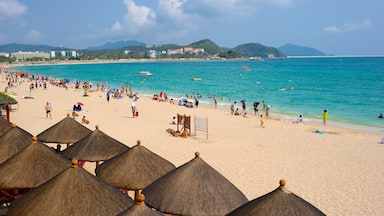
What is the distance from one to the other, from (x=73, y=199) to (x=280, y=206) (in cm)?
295

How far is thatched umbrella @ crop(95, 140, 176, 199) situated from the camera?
7.26 meters

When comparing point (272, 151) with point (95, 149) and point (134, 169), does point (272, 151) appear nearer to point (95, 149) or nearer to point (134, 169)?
point (95, 149)

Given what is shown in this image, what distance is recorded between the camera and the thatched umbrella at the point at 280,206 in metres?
4.44

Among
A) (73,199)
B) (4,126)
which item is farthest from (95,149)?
(4,126)

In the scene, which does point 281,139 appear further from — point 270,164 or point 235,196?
point 235,196

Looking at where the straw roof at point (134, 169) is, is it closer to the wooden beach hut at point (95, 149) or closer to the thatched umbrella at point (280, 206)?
the wooden beach hut at point (95, 149)

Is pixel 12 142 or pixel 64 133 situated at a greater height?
pixel 12 142

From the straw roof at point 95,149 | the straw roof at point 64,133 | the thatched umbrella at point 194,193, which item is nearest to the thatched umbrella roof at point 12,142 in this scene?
the straw roof at point 95,149

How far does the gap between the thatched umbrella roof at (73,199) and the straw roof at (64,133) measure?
491 centimetres

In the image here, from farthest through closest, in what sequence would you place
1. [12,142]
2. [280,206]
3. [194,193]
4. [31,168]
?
[12,142] < [31,168] < [194,193] < [280,206]

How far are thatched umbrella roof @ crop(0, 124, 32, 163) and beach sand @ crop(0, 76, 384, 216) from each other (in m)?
3.30

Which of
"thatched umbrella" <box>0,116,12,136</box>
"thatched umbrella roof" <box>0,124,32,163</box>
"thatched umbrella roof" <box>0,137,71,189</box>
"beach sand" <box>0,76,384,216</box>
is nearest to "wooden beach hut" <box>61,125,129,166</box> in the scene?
"thatched umbrella roof" <box>0,124,32,163</box>

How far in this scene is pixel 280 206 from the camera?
448 centimetres

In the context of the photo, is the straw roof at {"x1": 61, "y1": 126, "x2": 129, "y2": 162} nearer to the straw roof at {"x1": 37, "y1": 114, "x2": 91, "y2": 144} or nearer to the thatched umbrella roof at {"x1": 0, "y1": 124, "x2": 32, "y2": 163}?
the thatched umbrella roof at {"x1": 0, "y1": 124, "x2": 32, "y2": 163}
